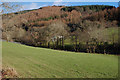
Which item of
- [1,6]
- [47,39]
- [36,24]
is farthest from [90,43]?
[36,24]

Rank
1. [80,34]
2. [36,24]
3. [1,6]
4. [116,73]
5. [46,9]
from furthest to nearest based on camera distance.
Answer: [46,9], [36,24], [80,34], [116,73], [1,6]

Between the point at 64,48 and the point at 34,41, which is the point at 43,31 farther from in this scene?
the point at 64,48

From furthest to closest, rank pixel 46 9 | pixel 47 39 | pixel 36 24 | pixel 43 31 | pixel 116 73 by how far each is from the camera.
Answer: pixel 46 9, pixel 36 24, pixel 43 31, pixel 47 39, pixel 116 73

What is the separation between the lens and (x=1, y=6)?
254 inches

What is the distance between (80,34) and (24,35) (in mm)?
23444

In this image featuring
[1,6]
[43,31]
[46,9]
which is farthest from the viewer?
[46,9]

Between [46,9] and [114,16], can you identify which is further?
[46,9]

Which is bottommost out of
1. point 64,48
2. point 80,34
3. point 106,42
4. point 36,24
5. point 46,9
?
point 64,48

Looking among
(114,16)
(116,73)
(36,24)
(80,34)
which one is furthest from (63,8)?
(116,73)

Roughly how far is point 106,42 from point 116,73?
2358 cm

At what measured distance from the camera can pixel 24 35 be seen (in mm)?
43531

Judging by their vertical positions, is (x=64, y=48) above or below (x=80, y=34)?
below

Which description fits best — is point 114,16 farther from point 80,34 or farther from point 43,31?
point 43,31

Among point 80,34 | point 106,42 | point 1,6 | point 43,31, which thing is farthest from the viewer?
point 43,31
